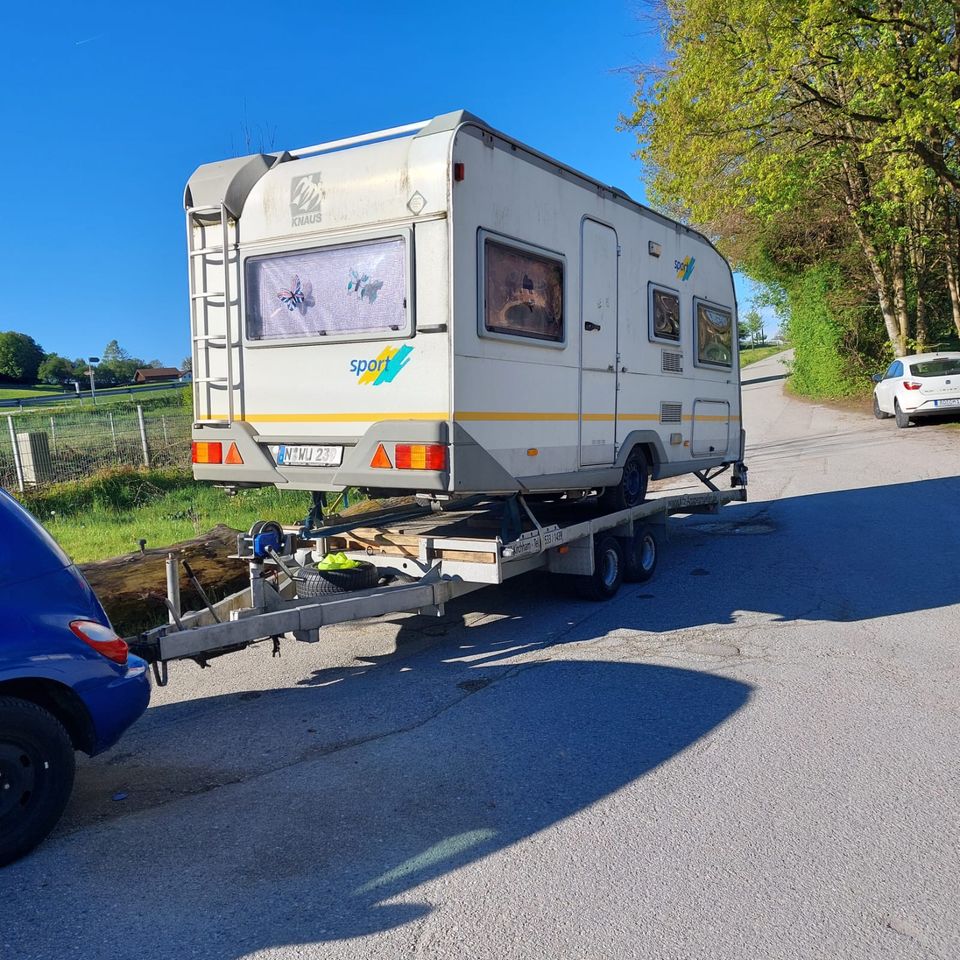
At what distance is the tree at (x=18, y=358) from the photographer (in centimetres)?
10869

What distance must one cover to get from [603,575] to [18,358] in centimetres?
12062

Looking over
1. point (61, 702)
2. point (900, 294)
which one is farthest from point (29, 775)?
point (900, 294)

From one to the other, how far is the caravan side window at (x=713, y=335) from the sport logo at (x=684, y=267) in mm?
339

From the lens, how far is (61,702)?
3.67 meters

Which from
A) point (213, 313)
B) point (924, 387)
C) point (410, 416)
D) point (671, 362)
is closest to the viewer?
point (410, 416)

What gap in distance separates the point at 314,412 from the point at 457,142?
2071mm

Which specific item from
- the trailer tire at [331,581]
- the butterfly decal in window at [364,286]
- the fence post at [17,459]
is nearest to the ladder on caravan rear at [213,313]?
→ the butterfly decal in window at [364,286]

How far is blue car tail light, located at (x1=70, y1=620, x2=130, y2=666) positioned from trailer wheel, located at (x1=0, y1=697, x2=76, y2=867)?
0.31m

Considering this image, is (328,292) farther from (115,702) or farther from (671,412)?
(671,412)

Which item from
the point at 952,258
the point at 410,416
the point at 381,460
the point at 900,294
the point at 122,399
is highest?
the point at 952,258

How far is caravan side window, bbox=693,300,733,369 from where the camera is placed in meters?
9.34

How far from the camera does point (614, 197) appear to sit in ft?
24.5

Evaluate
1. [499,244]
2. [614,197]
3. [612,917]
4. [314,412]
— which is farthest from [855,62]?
[612,917]

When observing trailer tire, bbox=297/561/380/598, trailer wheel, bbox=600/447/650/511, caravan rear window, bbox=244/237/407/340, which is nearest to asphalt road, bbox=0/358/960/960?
trailer tire, bbox=297/561/380/598
